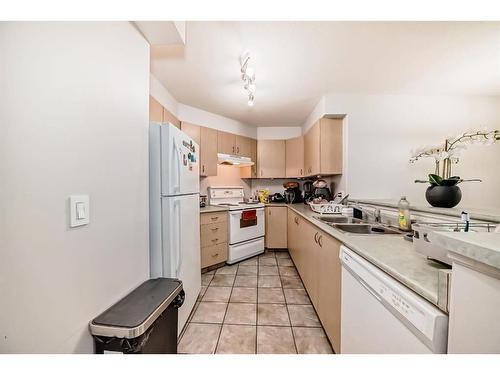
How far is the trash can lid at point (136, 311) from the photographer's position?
30.0 inches

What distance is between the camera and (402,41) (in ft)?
4.97

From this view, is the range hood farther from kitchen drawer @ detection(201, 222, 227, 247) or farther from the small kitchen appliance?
kitchen drawer @ detection(201, 222, 227, 247)

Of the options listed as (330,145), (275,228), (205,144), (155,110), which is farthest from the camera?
(275,228)

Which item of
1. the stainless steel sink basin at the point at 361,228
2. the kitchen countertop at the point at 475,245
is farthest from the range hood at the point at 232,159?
the kitchen countertop at the point at 475,245

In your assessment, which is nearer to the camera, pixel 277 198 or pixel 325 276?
pixel 325 276

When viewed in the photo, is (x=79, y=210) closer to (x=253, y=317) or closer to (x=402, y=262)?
(x=402, y=262)

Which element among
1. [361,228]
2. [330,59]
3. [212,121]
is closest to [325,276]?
[361,228]

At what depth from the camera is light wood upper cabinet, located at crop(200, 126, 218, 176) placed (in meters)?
2.88

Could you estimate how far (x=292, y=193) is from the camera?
3627 mm

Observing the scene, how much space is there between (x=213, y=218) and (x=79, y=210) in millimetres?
1984

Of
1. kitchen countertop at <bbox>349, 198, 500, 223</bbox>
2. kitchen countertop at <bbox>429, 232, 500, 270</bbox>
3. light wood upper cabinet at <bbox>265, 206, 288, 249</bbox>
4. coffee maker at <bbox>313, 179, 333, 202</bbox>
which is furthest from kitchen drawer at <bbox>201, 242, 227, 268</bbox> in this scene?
kitchen countertop at <bbox>429, 232, 500, 270</bbox>
